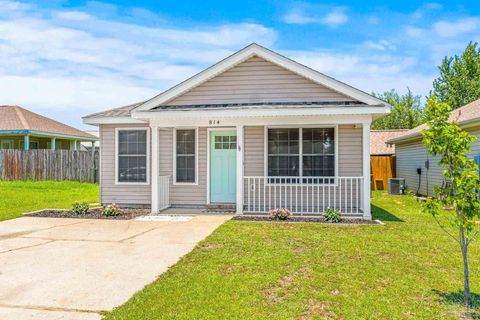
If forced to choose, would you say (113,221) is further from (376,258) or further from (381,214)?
(381,214)

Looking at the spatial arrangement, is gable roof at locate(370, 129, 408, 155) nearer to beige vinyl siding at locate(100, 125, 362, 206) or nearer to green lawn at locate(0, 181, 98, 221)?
beige vinyl siding at locate(100, 125, 362, 206)

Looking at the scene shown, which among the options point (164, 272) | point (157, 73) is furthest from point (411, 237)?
point (157, 73)

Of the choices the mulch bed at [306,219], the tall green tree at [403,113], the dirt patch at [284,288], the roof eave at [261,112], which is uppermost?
the tall green tree at [403,113]

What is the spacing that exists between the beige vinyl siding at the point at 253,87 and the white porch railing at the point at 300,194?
2288 mm

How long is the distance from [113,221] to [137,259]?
3848mm

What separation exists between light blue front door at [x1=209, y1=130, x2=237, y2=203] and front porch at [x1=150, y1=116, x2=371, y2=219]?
0.20 feet

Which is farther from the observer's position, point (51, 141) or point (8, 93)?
point (8, 93)

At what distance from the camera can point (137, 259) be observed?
18.5ft

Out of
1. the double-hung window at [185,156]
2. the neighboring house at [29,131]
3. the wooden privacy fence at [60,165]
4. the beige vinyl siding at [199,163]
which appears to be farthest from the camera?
the neighboring house at [29,131]

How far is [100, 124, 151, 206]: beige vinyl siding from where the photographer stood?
439 inches

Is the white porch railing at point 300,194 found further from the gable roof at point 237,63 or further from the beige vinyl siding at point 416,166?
the beige vinyl siding at point 416,166

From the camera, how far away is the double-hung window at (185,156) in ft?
35.6

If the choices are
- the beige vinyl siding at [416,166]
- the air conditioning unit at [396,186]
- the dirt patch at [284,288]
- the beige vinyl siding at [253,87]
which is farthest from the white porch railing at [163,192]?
the air conditioning unit at [396,186]

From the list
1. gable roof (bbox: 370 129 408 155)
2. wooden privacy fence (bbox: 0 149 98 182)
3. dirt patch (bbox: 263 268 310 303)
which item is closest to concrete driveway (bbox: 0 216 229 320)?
dirt patch (bbox: 263 268 310 303)
